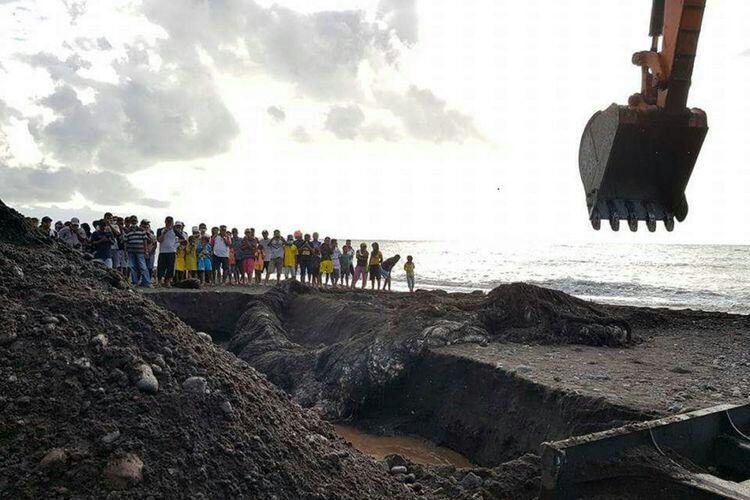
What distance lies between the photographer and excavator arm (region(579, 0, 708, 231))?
6.45 metres

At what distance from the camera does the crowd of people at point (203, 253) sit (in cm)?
1104

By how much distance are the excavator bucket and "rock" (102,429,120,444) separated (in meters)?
5.81

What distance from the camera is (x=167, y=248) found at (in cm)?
1290

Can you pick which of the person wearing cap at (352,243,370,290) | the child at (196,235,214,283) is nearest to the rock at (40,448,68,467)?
the child at (196,235,214,283)

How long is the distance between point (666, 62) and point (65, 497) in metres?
6.88

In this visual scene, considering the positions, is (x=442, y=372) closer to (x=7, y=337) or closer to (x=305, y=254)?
(x=7, y=337)

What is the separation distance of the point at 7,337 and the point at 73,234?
28.0 ft

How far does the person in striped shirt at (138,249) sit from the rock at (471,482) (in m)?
9.39

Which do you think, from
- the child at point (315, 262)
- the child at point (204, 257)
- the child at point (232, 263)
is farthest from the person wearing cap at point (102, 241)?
the child at point (315, 262)

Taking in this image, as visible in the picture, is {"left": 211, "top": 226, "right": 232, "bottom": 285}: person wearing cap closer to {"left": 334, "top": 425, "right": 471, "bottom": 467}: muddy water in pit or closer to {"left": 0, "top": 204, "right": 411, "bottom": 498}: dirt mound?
{"left": 334, "top": 425, "right": 471, "bottom": 467}: muddy water in pit

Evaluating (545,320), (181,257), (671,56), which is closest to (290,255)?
(181,257)

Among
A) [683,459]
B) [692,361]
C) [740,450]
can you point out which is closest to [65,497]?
[683,459]

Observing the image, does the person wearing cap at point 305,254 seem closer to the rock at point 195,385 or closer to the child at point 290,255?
the child at point 290,255

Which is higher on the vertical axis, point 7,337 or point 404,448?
point 7,337
